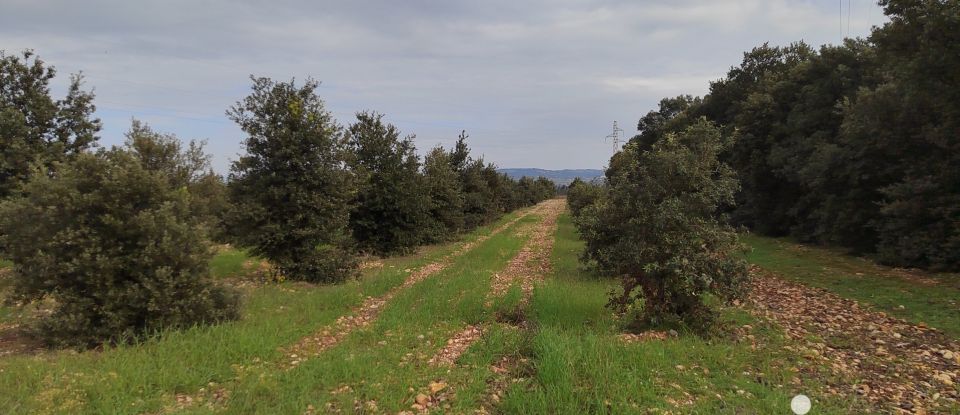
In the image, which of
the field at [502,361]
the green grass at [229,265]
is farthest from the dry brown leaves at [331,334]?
the green grass at [229,265]

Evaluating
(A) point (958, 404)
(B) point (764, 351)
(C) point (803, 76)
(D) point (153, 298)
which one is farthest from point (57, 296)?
(C) point (803, 76)

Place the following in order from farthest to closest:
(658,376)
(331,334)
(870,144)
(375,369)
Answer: (870,144) → (331,334) → (375,369) → (658,376)

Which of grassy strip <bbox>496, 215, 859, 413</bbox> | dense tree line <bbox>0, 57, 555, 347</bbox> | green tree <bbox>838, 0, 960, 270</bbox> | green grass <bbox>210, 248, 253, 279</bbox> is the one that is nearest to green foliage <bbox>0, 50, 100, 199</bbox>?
dense tree line <bbox>0, 57, 555, 347</bbox>

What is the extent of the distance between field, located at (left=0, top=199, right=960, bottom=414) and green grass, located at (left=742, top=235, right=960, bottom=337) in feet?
0.32

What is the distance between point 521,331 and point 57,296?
670 cm

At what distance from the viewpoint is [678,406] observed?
16.2 ft

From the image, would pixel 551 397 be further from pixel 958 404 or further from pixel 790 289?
pixel 790 289

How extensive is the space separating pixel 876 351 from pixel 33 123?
863 inches

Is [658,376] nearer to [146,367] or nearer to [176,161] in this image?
[146,367]

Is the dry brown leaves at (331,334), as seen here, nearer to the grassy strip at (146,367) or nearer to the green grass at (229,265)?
the grassy strip at (146,367)

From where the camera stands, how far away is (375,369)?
5.88m

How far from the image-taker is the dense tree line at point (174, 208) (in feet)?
23.2

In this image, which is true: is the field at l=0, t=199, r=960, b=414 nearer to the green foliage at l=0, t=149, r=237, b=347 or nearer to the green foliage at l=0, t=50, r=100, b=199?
the green foliage at l=0, t=149, r=237, b=347

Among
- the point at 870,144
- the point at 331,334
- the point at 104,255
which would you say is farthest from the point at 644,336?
the point at 870,144
